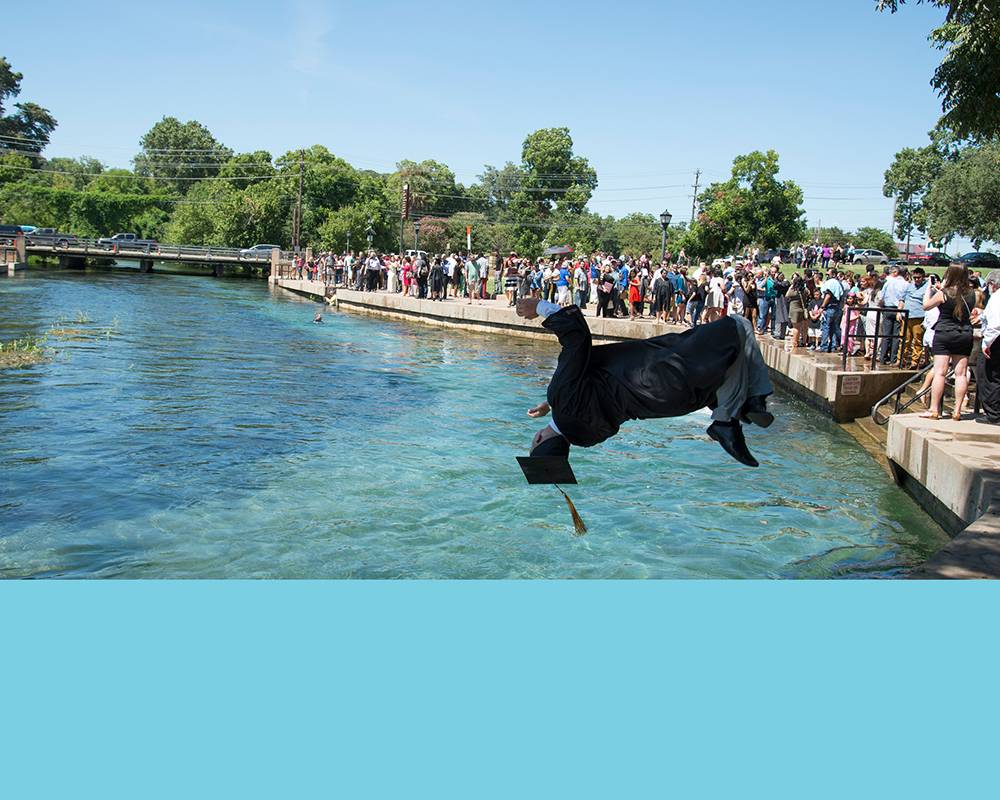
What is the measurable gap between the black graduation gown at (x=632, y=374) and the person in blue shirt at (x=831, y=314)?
652 inches

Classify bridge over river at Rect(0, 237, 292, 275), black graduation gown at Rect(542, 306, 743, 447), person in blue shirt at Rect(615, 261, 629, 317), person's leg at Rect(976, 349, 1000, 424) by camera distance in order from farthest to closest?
bridge over river at Rect(0, 237, 292, 275) → person in blue shirt at Rect(615, 261, 629, 317) → person's leg at Rect(976, 349, 1000, 424) → black graduation gown at Rect(542, 306, 743, 447)

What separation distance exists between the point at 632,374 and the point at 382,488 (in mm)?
8468

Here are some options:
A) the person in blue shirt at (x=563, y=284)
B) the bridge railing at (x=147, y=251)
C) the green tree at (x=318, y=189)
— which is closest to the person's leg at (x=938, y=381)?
the person in blue shirt at (x=563, y=284)

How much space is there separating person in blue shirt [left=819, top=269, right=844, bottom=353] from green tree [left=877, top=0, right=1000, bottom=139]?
658cm

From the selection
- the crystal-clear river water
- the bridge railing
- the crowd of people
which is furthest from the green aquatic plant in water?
the bridge railing

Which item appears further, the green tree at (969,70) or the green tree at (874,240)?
the green tree at (874,240)

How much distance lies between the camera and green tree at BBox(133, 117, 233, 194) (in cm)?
12444

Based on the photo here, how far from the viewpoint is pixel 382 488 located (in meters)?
13.4

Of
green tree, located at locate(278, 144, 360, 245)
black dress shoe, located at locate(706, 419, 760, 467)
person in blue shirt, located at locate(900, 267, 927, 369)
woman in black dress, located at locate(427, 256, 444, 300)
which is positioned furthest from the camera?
green tree, located at locate(278, 144, 360, 245)

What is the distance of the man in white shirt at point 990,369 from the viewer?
11195 millimetres

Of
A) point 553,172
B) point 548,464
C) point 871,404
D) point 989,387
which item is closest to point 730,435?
point 548,464

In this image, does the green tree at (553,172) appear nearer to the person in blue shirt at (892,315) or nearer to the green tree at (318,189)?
the green tree at (318,189)

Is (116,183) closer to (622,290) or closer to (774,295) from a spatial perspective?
(622,290)

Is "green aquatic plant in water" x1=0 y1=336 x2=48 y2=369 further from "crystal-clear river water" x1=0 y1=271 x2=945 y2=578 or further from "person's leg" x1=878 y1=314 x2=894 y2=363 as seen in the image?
"person's leg" x1=878 y1=314 x2=894 y2=363
